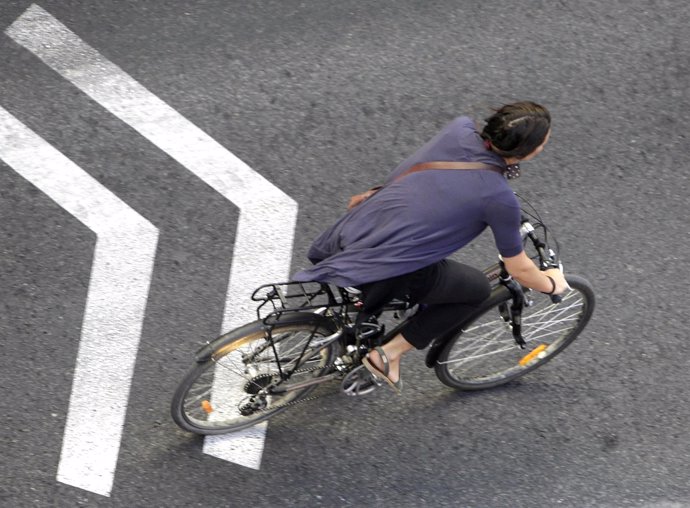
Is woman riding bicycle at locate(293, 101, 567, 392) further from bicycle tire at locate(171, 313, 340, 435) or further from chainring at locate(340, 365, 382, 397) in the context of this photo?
chainring at locate(340, 365, 382, 397)

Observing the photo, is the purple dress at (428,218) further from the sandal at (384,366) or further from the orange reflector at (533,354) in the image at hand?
the orange reflector at (533,354)

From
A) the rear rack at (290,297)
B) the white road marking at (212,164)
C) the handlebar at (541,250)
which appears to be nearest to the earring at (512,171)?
the handlebar at (541,250)

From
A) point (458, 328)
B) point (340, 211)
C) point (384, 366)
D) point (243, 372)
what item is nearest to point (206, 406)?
point (243, 372)

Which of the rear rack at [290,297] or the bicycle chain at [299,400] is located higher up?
the rear rack at [290,297]

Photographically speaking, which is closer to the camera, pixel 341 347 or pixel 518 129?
pixel 518 129

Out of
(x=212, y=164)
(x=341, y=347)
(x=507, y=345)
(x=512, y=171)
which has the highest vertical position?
(x=512, y=171)

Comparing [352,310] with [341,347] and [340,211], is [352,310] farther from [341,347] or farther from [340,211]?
[340,211]

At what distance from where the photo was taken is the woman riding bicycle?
4410 millimetres

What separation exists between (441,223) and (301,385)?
59.1 inches

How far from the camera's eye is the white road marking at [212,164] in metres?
6.13

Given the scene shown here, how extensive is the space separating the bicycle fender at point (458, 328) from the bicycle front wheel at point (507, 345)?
54mm

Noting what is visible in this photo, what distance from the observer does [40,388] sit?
5.73 meters

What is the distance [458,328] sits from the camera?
544 centimetres

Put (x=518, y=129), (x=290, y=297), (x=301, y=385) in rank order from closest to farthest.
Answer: (x=518, y=129)
(x=290, y=297)
(x=301, y=385)
